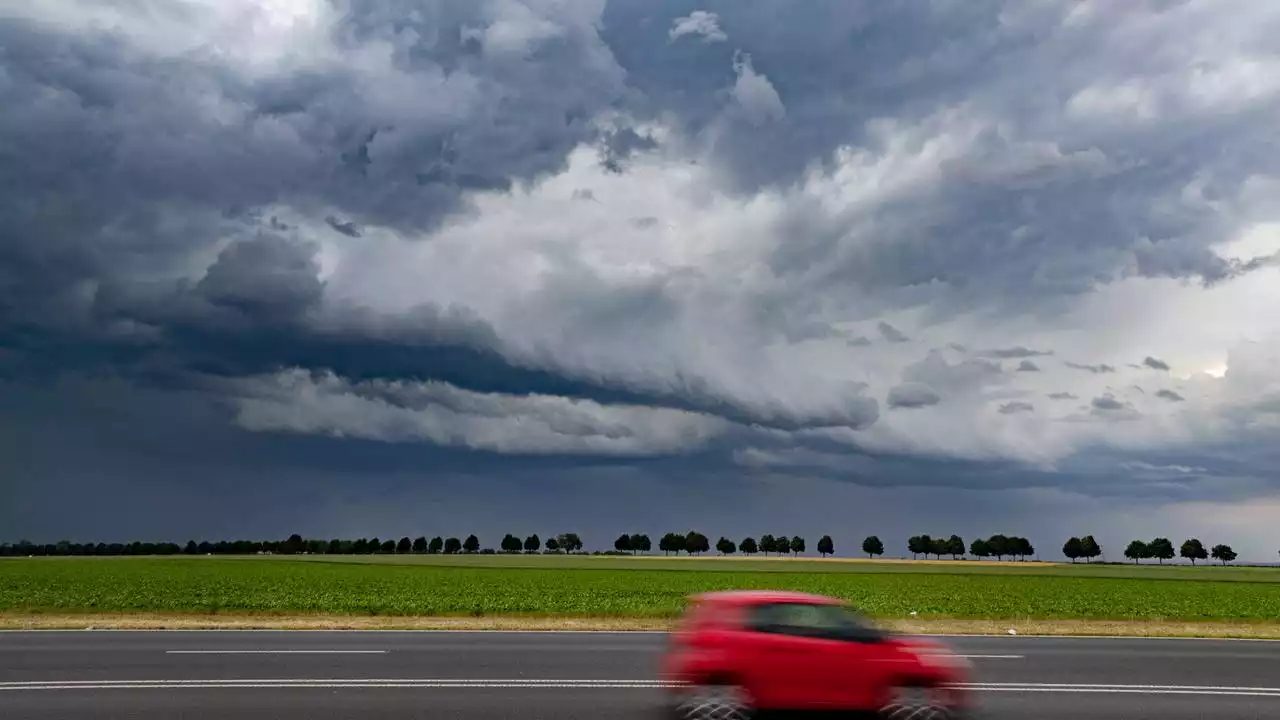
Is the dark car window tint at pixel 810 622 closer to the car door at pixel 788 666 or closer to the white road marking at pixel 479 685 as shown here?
the car door at pixel 788 666

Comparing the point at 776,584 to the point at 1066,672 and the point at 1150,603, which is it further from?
the point at 1066,672

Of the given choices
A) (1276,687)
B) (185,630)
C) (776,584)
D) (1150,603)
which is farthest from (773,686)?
(776,584)

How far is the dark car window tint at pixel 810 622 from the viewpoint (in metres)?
12.2

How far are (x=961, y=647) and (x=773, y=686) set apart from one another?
42.4 ft

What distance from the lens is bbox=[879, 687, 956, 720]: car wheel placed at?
12.2 m

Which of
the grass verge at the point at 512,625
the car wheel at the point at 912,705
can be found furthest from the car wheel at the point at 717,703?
the grass verge at the point at 512,625

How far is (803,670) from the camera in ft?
39.6

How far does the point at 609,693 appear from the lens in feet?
48.4

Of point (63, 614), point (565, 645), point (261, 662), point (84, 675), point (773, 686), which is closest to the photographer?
point (773, 686)

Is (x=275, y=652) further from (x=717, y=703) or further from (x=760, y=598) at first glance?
(x=760, y=598)

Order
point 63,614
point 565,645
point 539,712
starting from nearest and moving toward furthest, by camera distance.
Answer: point 539,712
point 565,645
point 63,614

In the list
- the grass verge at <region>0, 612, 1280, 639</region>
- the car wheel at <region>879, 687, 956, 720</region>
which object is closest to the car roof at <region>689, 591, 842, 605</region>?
the car wheel at <region>879, 687, 956, 720</region>

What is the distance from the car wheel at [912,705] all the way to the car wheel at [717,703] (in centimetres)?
175

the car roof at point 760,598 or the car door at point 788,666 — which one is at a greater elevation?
the car roof at point 760,598
